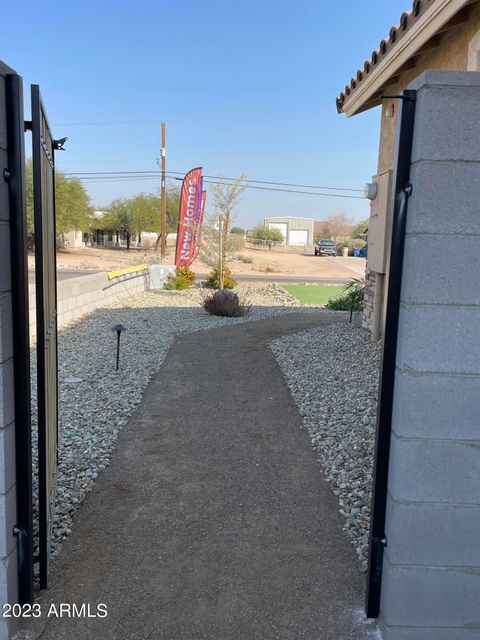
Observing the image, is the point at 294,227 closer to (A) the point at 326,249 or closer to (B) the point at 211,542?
(A) the point at 326,249

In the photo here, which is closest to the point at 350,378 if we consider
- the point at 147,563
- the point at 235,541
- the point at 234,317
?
the point at 235,541

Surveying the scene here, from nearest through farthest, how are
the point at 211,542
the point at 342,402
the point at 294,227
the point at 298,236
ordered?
the point at 211,542 → the point at 342,402 → the point at 298,236 → the point at 294,227

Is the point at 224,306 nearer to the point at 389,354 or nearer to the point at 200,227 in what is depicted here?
the point at 200,227

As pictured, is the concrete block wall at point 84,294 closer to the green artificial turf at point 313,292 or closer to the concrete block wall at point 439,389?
the green artificial turf at point 313,292

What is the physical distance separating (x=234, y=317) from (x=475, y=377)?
10.5 m

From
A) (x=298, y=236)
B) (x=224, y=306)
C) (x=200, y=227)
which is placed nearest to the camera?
(x=224, y=306)

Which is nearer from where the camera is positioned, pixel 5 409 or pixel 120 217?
pixel 5 409

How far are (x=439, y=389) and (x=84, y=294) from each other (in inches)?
434

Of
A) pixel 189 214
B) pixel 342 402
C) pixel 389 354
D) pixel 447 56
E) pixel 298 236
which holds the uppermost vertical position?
pixel 447 56

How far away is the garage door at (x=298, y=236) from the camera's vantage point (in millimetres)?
89269

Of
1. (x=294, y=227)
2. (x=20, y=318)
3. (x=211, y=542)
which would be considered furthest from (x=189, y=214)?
(x=294, y=227)

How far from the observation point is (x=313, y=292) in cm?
2198

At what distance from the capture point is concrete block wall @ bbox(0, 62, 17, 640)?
218cm

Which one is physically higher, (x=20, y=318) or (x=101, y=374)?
(x=20, y=318)
